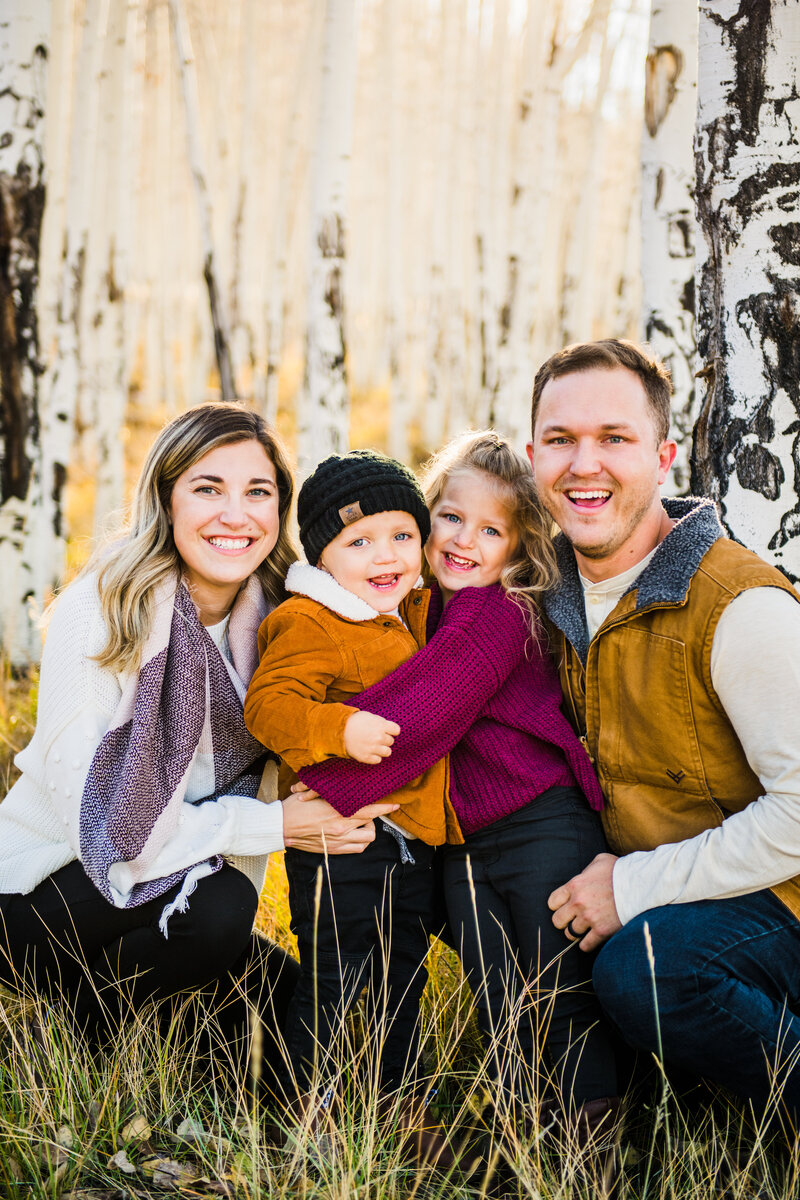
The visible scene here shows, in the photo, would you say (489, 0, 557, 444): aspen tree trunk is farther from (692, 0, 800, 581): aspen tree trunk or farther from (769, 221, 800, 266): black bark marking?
(769, 221, 800, 266): black bark marking

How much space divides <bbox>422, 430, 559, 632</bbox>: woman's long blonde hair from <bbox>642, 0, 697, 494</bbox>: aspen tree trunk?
2.13 metres

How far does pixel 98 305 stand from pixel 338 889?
681cm

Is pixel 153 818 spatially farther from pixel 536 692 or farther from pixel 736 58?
pixel 736 58

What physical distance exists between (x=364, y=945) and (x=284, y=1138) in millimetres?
475

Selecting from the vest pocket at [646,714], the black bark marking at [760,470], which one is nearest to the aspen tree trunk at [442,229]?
the black bark marking at [760,470]

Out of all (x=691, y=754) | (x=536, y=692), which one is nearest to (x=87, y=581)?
(x=536, y=692)

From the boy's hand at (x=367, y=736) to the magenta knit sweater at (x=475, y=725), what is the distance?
0.06 m

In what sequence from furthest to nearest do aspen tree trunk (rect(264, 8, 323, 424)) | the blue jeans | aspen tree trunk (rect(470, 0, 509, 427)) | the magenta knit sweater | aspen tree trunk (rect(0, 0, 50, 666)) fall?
1. aspen tree trunk (rect(470, 0, 509, 427))
2. aspen tree trunk (rect(264, 8, 323, 424))
3. aspen tree trunk (rect(0, 0, 50, 666))
4. the magenta knit sweater
5. the blue jeans

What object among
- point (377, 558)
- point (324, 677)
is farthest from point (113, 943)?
point (377, 558)

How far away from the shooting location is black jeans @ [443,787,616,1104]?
7.47 feet

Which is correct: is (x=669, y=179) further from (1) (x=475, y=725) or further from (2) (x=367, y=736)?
(2) (x=367, y=736)

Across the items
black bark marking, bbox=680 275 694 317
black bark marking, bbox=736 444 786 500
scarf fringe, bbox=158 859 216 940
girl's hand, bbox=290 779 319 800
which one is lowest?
scarf fringe, bbox=158 859 216 940

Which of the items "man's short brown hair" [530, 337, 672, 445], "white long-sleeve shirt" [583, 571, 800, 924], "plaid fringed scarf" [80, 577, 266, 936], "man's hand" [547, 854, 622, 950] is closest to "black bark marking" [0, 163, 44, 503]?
"plaid fringed scarf" [80, 577, 266, 936]

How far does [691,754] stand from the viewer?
2307 millimetres
